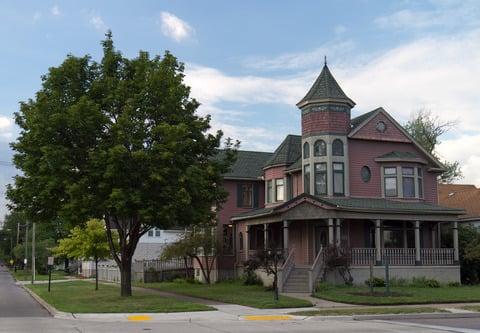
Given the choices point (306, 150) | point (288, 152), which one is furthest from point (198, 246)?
point (306, 150)

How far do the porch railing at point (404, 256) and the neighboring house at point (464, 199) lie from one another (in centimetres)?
708

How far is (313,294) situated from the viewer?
2816cm

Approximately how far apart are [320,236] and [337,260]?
4828 mm

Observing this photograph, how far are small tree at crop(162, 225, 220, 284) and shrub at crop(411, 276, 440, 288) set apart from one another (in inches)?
523

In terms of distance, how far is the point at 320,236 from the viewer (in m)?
35.1

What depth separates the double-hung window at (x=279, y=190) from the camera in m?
39.1

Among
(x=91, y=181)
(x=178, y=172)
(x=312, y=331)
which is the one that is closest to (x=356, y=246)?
(x=178, y=172)

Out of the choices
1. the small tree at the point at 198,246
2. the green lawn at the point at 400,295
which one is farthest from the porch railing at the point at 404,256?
the small tree at the point at 198,246

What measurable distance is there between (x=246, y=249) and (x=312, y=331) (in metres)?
23.9

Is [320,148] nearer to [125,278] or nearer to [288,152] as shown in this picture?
[288,152]

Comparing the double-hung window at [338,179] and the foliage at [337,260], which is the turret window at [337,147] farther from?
the foliage at [337,260]

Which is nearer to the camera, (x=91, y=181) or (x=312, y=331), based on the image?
(x=312, y=331)

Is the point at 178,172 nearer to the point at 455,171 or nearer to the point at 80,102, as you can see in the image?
the point at 80,102

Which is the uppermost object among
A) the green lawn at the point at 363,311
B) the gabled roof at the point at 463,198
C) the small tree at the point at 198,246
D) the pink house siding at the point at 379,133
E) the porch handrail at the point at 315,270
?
the pink house siding at the point at 379,133
